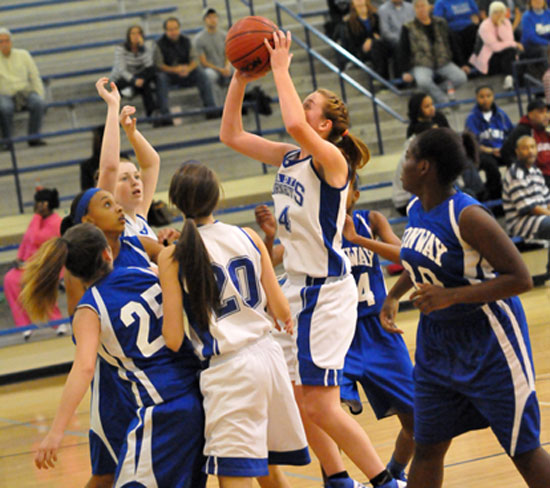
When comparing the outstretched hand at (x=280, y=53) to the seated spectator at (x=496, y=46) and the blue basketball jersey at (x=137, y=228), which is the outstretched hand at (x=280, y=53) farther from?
the seated spectator at (x=496, y=46)

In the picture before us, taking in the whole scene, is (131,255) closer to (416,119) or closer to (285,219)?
(285,219)

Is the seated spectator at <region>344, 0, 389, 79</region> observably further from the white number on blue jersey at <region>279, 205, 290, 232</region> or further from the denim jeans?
the white number on blue jersey at <region>279, 205, 290, 232</region>

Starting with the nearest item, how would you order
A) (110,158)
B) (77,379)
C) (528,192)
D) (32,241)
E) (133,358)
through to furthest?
(77,379), (133,358), (110,158), (32,241), (528,192)

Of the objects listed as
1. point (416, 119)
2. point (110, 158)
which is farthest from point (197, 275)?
point (416, 119)

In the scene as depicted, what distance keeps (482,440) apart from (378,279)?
106 cm

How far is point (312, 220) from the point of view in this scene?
3.50m

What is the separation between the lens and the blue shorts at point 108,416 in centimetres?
305

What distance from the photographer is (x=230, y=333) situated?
2.95 m

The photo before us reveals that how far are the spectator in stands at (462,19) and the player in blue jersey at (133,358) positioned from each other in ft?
29.6

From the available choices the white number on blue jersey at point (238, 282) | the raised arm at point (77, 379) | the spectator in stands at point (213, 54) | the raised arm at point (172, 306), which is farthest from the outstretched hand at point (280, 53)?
the spectator in stands at point (213, 54)

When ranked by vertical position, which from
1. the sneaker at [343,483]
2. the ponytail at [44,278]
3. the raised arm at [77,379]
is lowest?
the sneaker at [343,483]

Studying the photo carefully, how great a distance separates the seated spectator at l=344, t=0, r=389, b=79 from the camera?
10.9 m

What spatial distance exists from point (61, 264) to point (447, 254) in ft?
4.06

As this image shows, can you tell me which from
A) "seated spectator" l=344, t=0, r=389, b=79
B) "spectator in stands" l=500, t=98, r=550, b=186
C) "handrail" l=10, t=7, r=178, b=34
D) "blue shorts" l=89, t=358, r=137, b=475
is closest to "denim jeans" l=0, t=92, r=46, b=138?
"handrail" l=10, t=7, r=178, b=34
